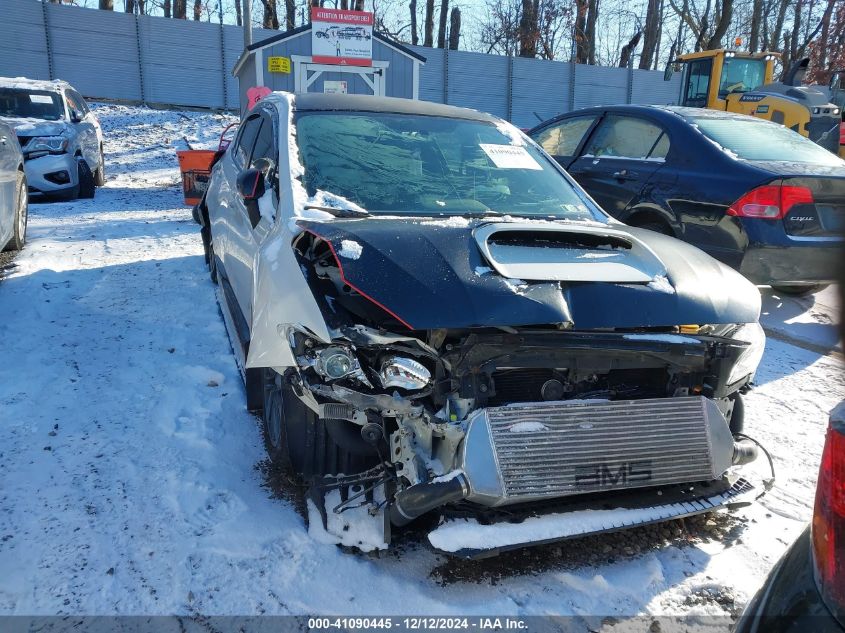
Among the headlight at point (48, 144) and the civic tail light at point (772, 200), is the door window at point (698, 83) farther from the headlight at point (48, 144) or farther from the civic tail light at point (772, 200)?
the headlight at point (48, 144)

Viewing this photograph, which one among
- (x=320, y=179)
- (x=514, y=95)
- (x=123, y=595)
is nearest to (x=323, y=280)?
(x=320, y=179)

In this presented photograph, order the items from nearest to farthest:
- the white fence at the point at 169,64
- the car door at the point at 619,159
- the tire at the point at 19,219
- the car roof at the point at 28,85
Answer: the car door at the point at 619,159, the tire at the point at 19,219, the car roof at the point at 28,85, the white fence at the point at 169,64

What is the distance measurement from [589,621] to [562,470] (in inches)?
20.8

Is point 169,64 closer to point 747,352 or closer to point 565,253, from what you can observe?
point 565,253

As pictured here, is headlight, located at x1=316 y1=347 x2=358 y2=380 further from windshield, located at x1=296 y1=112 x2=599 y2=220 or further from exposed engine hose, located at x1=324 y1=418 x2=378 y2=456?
windshield, located at x1=296 y1=112 x2=599 y2=220

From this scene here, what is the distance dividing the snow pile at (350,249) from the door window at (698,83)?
46.1 feet

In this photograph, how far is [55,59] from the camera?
20.7 m

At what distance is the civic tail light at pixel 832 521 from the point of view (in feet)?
4.19

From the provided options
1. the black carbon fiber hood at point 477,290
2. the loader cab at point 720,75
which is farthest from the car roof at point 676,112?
the loader cab at point 720,75

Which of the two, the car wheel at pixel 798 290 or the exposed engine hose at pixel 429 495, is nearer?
the exposed engine hose at pixel 429 495

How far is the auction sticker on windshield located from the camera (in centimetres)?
384

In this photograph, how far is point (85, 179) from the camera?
412 inches

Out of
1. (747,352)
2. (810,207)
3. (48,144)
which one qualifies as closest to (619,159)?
(810,207)

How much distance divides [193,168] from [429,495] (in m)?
8.75
